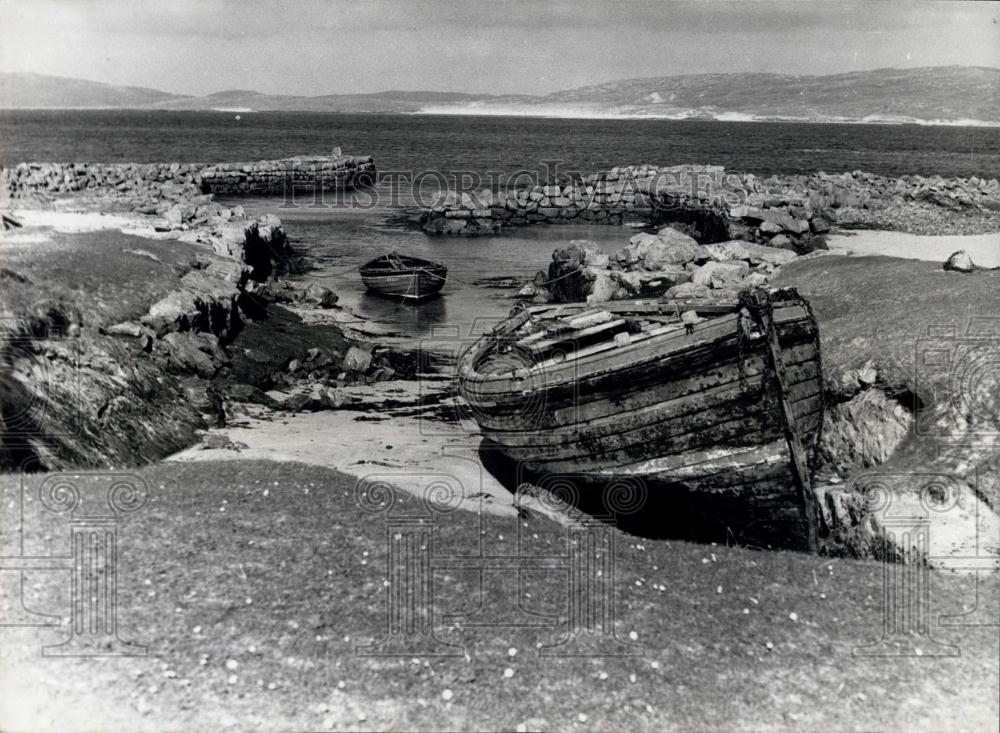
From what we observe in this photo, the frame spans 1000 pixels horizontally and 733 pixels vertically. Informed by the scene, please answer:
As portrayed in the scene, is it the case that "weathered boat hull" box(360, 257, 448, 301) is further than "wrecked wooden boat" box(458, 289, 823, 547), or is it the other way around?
"weathered boat hull" box(360, 257, 448, 301)

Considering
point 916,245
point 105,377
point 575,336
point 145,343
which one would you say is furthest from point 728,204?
point 105,377

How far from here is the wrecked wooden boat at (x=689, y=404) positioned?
11547 millimetres

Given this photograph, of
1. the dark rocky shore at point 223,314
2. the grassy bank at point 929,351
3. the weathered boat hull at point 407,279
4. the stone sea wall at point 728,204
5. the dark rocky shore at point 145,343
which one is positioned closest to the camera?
the grassy bank at point 929,351

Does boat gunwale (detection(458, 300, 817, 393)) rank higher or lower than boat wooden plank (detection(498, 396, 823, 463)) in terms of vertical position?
higher

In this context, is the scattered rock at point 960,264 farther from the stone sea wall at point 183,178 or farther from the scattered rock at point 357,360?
the stone sea wall at point 183,178

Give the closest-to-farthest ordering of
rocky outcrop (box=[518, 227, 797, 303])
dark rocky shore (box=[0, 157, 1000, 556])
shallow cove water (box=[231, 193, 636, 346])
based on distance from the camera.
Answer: dark rocky shore (box=[0, 157, 1000, 556]) → rocky outcrop (box=[518, 227, 797, 303]) → shallow cove water (box=[231, 193, 636, 346])

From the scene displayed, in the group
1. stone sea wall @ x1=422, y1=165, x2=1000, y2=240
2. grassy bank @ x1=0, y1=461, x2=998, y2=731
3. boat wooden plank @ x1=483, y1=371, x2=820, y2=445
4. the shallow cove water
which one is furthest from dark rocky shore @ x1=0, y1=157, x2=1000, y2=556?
grassy bank @ x1=0, y1=461, x2=998, y2=731

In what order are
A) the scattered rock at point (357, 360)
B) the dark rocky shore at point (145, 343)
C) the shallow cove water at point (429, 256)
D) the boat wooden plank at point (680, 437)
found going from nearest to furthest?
the boat wooden plank at point (680, 437)
the dark rocky shore at point (145, 343)
the scattered rock at point (357, 360)
the shallow cove water at point (429, 256)

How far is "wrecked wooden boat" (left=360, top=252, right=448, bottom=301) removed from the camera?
3078 cm

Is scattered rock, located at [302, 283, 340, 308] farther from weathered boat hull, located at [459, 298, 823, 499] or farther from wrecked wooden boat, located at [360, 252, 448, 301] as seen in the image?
weathered boat hull, located at [459, 298, 823, 499]

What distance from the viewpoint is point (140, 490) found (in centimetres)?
1150

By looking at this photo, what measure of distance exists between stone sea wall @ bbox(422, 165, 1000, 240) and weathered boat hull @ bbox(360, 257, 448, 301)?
48.7 feet

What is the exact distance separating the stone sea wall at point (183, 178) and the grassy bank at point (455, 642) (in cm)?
3077

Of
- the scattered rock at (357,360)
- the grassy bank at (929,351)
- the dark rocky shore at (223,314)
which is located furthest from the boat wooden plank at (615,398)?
the scattered rock at (357,360)
